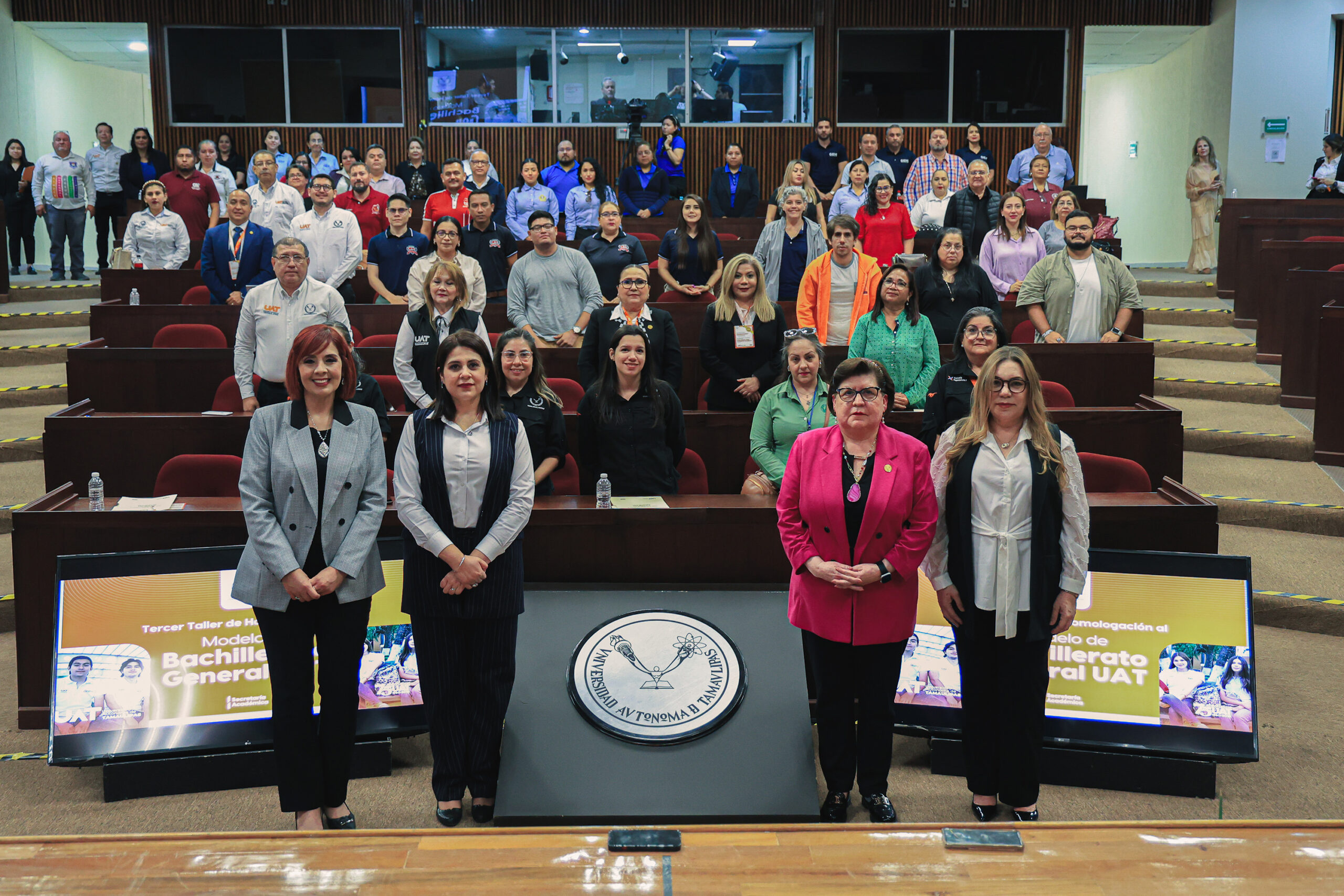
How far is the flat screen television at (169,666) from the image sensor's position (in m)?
3.24

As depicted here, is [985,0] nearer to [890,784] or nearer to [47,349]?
[47,349]

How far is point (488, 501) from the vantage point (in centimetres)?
297

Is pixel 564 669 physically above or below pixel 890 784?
above

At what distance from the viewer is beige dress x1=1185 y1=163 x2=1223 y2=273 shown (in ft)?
36.2

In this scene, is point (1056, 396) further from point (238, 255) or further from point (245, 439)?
point (238, 255)

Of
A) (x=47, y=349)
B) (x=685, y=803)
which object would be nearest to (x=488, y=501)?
(x=685, y=803)

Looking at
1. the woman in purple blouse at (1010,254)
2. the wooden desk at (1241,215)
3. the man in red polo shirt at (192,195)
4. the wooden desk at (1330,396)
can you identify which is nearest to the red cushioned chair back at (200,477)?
the woman in purple blouse at (1010,254)

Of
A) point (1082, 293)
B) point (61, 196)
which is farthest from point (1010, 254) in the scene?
point (61, 196)

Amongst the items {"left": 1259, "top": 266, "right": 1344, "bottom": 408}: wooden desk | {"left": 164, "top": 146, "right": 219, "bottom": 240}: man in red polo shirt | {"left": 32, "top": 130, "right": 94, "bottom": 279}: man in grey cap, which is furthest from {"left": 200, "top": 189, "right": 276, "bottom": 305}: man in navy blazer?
{"left": 1259, "top": 266, "right": 1344, "bottom": 408}: wooden desk

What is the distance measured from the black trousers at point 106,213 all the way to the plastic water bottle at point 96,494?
25.6 ft

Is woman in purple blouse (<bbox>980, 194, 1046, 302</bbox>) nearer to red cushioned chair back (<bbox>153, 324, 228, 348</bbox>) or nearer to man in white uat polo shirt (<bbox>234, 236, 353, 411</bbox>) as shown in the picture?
man in white uat polo shirt (<bbox>234, 236, 353, 411</bbox>)

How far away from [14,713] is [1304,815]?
3.97 metres

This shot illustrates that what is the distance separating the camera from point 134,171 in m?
10.4

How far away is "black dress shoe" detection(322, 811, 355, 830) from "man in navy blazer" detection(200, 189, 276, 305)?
14.4ft
